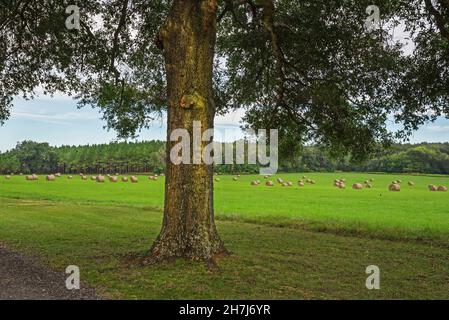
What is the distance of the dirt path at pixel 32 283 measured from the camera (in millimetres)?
9727

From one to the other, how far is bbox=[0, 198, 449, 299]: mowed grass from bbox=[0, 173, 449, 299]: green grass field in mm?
25

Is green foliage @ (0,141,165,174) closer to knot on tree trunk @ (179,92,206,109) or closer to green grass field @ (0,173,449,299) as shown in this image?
green grass field @ (0,173,449,299)

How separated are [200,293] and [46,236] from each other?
10603 mm

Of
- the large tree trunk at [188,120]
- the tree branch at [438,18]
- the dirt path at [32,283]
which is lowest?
the dirt path at [32,283]

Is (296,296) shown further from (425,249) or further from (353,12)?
(353,12)

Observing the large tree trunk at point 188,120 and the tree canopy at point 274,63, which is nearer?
the large tree trunk at point 188,120

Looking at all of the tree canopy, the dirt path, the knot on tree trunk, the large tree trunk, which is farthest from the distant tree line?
the dirt path

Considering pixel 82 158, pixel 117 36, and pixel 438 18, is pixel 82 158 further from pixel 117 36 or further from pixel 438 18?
pixel 438 18

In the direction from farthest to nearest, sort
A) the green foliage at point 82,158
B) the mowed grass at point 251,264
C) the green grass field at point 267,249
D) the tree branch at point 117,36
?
the green foliage at point 82,158
the tree branch at point 117,36
the green grass field at point 267,249
the mowed grass at point 251,264

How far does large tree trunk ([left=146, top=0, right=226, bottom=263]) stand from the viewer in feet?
39.8

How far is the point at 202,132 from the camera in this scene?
12.2 meters

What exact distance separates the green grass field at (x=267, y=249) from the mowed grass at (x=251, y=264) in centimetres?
2

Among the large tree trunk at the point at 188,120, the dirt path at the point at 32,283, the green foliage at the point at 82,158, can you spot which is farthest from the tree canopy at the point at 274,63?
the green foliage at the point at 82,158

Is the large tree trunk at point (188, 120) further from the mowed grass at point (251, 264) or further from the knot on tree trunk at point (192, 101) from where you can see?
the mowed grass at point (251, 264)
